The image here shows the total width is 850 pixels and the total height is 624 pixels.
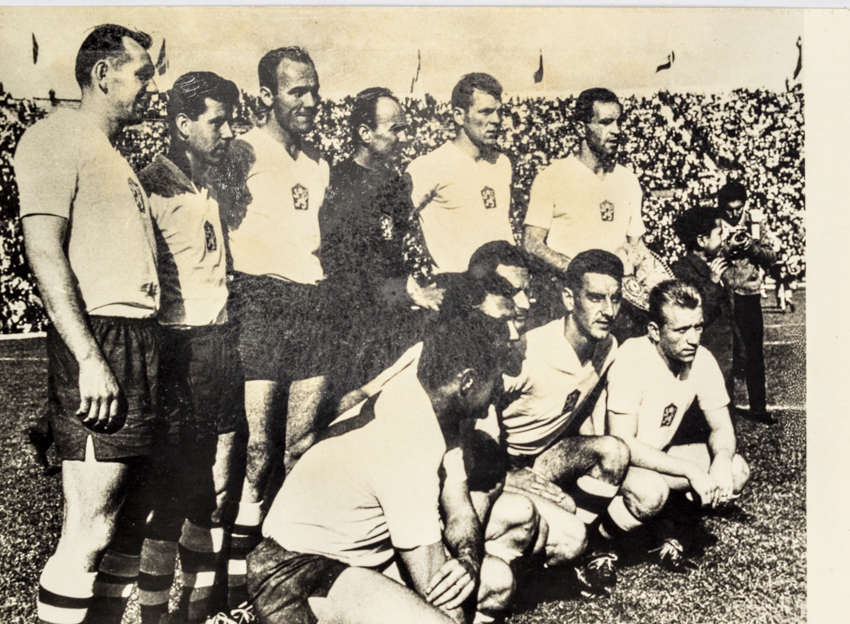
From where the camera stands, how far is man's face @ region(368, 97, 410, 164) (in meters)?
2.71

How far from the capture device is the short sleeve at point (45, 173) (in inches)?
102

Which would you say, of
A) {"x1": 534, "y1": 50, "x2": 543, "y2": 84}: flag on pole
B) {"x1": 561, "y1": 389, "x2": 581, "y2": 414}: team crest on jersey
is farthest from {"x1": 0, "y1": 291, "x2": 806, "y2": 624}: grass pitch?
{"x1": 534, "y1": 50, "x2": 543, "y2": 84}: flag on pole

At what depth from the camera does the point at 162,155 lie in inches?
103

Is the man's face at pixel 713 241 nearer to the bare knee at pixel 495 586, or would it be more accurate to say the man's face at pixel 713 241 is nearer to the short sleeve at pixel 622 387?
the short sleeve at pixel 622 387

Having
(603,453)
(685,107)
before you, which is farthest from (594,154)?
(603,453)

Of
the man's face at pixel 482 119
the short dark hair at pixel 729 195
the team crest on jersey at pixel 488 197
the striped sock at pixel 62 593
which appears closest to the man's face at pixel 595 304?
the team crest on jersey at pixel 488 197

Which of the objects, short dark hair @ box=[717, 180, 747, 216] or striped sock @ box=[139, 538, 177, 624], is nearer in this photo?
striped sock @ box=[139, 538, 177, 624]

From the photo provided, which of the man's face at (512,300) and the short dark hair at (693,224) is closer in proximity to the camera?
the man's face at (512,300)

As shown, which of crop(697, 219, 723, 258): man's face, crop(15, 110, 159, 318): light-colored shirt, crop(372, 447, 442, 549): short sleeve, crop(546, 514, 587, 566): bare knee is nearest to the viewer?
crop(15, 110, 159, 318): light-colored shirt

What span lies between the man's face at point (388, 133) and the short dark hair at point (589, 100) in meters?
0.74

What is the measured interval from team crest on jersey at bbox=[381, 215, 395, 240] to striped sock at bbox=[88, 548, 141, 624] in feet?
5.33

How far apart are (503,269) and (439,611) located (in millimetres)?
1426

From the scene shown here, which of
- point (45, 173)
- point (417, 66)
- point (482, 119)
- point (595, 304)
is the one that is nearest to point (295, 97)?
point (417, 66)

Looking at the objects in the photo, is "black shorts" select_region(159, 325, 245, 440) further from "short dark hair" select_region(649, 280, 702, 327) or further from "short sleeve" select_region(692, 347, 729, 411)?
"short sleeve" select_region(692, 347, 729, 411)
